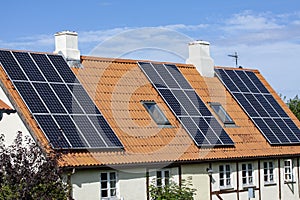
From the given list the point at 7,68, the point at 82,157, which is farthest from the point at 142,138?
the point at 7,68

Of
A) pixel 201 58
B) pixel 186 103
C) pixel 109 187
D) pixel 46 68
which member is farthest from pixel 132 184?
pixel 201 58

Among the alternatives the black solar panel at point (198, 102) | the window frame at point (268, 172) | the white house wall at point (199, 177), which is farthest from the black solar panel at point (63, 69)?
the window frame at point (268, 172)

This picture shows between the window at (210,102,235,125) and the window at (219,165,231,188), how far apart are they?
99.3 inches

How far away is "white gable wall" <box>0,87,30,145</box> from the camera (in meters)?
22.6

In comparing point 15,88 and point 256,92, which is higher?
point 256,92

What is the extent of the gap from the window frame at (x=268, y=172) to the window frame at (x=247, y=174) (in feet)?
3.24

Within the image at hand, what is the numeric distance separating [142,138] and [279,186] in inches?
328

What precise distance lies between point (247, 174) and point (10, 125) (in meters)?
10.9

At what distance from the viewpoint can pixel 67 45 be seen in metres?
Result: 27.3

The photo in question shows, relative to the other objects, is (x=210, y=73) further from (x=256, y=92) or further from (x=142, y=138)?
(x=142, y=138)

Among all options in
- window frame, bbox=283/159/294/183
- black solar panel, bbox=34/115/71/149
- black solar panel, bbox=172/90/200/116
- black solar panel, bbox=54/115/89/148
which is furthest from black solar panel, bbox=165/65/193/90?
black solar panel, bbox=34/115/71/149

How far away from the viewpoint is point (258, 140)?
29984mm

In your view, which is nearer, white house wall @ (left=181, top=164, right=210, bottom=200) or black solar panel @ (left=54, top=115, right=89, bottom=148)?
black solar panel @ (left=54, top=115, right=89, bottom=148)

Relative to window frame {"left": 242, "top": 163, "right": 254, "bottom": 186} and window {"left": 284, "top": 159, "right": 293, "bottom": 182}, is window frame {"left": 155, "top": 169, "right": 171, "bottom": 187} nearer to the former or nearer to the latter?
window frame {"left": 242, "top": 163, "right": 254, "bottom": 186}
